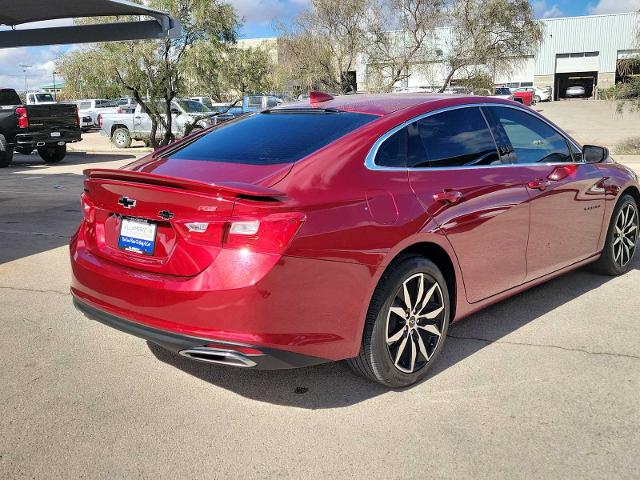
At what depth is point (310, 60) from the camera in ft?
80.7

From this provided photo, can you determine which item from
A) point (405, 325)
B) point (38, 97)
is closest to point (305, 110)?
point (405, 325)

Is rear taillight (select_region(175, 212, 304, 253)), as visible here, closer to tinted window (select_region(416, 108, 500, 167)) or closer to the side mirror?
tinted window (select_region(416, 108, 500, 167))

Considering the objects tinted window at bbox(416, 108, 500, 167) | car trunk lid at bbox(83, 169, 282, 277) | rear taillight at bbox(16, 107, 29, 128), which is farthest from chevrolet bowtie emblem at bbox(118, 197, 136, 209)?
rear taillight at bbox(16, 107, 29, 128)

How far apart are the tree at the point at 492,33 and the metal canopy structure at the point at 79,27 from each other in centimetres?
1154

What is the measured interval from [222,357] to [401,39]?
20417mm

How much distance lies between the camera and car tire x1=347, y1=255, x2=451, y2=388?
344 cm

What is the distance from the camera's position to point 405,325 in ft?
11.9

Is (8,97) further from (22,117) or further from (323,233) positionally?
(323,233)

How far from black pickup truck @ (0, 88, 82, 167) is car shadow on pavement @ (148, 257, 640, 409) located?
15.4m

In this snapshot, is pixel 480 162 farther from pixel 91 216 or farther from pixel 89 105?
→ pixel 89 105

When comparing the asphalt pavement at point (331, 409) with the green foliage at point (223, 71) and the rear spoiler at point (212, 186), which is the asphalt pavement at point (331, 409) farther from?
the green foliage at point (223, 71)

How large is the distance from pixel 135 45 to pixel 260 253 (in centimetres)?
1672

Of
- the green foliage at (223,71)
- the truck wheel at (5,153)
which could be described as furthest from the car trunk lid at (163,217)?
the truck wheel at (5,153)

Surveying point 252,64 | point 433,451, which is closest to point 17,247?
point 433,451
